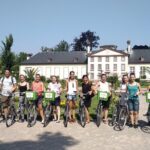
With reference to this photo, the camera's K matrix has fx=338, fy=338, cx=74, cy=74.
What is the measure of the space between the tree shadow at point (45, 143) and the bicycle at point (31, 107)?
5.92ft

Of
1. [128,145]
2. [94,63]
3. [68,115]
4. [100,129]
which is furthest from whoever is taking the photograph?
[94,63]

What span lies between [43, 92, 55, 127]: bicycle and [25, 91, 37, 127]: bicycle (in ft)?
1.28

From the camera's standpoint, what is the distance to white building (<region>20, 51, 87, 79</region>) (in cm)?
8281

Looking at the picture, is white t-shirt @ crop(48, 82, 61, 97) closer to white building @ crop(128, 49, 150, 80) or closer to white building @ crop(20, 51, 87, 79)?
white building @ crop(128, 49, 150, 80)

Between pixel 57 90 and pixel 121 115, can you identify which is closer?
pixel 121 115

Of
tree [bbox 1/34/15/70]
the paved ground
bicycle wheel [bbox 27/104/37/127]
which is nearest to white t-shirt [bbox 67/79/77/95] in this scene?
the paved ground

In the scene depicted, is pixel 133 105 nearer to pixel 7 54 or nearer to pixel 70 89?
pixel 70 89

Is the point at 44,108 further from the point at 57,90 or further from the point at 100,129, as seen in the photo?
the point at 100,129

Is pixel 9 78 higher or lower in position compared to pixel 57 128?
higher

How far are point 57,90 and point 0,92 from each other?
6.93 ft

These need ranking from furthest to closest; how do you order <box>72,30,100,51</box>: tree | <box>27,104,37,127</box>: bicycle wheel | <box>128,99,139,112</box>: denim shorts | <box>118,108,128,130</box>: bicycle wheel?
<box>72,30,100,51</box>: tree, <box>27,104,37,127</box>: bicycle wheel, <box>128,99,139,112</box>: denim shorts, <box>118,108,128,130</box>: bicycle wheel

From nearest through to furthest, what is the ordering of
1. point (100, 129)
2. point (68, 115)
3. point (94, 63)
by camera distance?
point (100, 129) < point (68, 115) < point (94, 63)

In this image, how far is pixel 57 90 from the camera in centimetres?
1240

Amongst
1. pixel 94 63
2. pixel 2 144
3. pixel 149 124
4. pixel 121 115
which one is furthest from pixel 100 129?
pixel 94 63
